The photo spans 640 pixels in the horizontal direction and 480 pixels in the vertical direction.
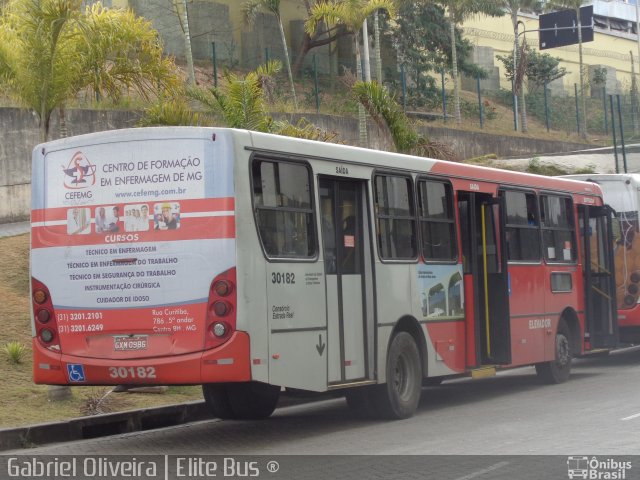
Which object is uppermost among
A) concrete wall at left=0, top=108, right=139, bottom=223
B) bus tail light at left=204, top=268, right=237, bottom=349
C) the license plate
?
concrete wall at left=0, top=108, right=139, bottom=223

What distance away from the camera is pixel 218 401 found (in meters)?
13.1

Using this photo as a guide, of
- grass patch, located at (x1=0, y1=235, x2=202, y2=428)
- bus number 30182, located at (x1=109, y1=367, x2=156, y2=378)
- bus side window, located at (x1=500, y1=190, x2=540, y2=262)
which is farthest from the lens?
bus side window, located at (x1=500, y1=190, x2=540, y2=262)

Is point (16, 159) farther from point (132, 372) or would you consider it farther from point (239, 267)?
point (239, 267)

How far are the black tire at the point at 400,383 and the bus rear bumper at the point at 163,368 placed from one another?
2812 mm

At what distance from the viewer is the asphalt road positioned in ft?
31.8

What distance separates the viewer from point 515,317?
52.0 ft

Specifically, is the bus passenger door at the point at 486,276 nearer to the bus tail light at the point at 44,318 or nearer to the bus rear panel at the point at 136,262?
the bus rear panel at the point at 136,262

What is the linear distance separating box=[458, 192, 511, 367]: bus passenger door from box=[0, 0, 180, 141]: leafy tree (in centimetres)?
519

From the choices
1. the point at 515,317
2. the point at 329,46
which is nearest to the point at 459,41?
the point at 329,46

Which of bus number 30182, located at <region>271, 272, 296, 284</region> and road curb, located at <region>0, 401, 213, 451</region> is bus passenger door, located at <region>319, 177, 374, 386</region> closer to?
bus number 30182, located at <region>271, 272, 296, 284</region>

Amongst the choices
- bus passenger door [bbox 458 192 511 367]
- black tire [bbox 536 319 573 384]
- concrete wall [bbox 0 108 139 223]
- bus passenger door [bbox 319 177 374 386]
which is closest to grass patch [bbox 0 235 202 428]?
bus passenger door [bbox 319 177 374 386]

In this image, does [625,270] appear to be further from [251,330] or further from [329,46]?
[329,46]

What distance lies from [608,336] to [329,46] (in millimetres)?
25223

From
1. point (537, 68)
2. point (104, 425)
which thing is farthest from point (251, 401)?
point (537, 68)
